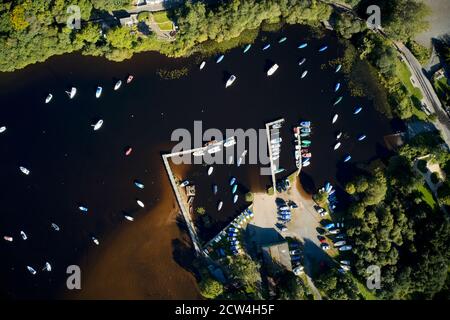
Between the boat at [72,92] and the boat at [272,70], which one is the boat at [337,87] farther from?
the boat at [72,92]

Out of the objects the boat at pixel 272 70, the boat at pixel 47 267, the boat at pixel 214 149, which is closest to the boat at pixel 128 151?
the boat at pixel 214 149

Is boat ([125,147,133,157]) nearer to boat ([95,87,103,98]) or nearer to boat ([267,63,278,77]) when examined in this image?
boat ([95,87,103,98])

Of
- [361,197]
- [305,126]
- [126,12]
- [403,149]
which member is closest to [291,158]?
[305,126]

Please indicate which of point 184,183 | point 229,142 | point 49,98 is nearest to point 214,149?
point 229,142

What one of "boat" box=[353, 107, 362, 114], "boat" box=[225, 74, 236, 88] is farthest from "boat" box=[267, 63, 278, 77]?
"boat" box=[353, 107, 362, 114]

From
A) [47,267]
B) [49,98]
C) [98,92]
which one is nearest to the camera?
[47,267]

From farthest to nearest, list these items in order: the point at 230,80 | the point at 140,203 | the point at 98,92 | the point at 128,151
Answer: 1. the point at 98,92
2. the point at 230,80
3. the point at 128,151
4. the point at 140,203

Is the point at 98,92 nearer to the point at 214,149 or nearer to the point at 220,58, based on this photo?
the point at 220,58
